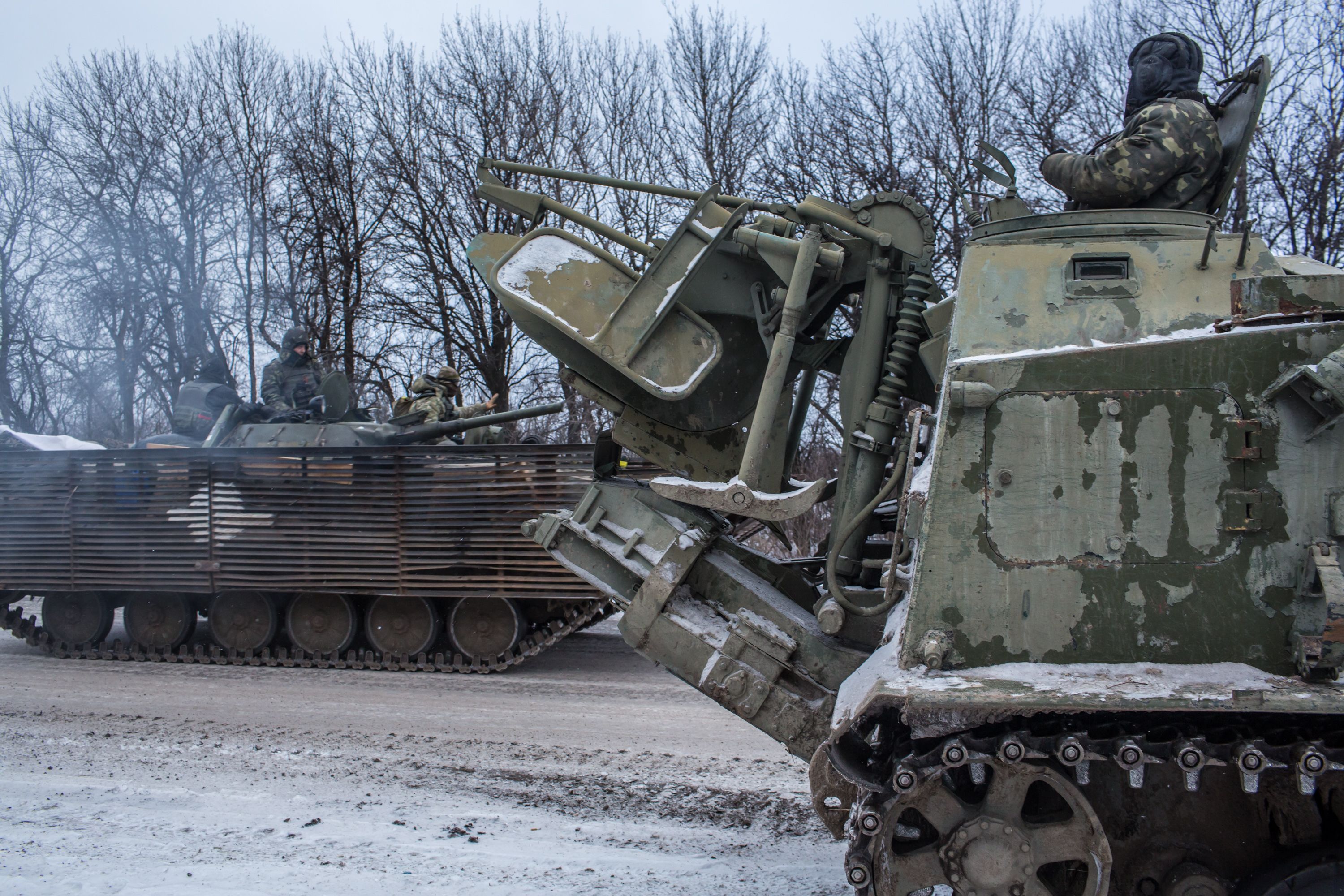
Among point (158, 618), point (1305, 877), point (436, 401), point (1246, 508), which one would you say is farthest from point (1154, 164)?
point (158, 618)

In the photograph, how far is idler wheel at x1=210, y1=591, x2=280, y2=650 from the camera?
33.6 feet

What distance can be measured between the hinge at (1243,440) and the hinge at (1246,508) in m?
0.09

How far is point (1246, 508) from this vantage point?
2.87 m

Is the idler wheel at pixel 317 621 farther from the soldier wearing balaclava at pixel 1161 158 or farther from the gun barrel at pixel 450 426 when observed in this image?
the soldier wearing balaclava at pixel 1161 158

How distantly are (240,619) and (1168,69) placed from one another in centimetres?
914

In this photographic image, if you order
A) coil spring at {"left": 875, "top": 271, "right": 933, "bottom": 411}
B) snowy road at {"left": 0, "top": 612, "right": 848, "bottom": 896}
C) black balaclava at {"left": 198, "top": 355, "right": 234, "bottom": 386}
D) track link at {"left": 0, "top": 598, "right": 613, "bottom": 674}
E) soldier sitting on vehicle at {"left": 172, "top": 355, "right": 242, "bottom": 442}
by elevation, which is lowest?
snowy road at {"left": 0, "top": 612, "right": 848, "bottom": 896}

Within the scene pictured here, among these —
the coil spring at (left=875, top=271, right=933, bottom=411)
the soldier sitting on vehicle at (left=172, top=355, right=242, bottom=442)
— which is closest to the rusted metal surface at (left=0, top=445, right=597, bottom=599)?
the soldier sitting on vehicle at (left=172, top=355, right=242, bottom=442)

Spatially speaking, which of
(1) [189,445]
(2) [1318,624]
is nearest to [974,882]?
(2) [1318,624]

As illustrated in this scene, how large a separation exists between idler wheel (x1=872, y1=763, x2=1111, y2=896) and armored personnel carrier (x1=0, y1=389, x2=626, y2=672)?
638cm

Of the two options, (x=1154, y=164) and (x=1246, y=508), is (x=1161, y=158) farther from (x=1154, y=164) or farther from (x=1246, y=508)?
(x=1246, y=508)

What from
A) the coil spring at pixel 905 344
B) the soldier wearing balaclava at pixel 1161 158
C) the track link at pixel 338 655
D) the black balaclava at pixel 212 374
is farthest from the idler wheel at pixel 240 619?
the soldier wearing balaclava at pixel 1161 158

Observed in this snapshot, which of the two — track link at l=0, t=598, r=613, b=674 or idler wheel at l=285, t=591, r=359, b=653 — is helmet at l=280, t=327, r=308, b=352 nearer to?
idler wheel at l=285, t=591, r=359, b=653

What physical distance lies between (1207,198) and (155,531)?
9541mm

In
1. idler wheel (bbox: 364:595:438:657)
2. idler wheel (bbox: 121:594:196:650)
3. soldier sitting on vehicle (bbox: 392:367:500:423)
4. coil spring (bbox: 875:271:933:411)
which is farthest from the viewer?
soldier sitting on vehicle (bbox: 392:367:500:423)
